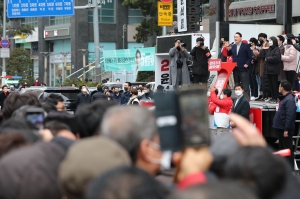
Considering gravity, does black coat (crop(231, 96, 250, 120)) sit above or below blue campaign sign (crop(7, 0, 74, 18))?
below

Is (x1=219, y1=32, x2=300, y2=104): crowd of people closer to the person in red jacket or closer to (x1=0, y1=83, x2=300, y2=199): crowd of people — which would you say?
the person in red jacket

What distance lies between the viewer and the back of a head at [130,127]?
11.8 ft

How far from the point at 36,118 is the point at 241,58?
12.0 meters

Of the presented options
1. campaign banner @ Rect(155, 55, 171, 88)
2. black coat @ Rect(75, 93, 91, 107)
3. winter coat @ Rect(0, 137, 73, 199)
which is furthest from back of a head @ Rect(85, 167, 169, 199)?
campaign banner @ Rect(155, 55, 171, 88)

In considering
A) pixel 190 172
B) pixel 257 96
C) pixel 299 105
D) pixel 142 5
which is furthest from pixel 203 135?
pixel 142 5

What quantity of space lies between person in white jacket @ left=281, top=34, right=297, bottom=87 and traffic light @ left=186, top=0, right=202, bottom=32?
276 inches

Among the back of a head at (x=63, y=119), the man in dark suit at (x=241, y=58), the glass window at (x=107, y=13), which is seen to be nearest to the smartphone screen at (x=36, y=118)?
the back of a head at (x=63, y=119)

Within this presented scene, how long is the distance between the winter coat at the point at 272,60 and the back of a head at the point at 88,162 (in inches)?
514

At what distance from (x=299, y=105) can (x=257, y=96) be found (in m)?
3.86

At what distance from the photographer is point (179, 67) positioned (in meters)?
18.1

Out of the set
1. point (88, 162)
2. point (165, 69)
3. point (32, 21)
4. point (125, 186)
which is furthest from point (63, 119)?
point (32, 21)

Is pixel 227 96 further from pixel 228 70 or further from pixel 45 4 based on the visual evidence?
pixel 45 4

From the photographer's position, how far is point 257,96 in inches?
713

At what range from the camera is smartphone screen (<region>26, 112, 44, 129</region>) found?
5.41 meters
